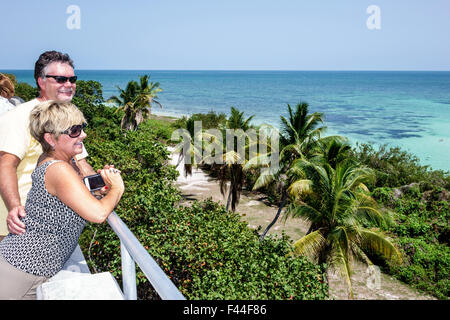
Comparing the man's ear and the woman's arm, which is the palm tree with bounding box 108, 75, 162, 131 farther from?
the woman's arm

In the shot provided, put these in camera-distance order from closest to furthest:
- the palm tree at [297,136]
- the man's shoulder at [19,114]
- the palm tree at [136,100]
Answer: the man's shoulder at [19,114] < the palm tree at [297,136] < the palm tree at [136,100]

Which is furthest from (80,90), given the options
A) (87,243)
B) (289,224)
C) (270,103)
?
(270,103)

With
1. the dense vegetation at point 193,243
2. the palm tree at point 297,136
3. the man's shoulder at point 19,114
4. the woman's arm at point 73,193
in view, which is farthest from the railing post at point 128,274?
the palm tree at point 297,136

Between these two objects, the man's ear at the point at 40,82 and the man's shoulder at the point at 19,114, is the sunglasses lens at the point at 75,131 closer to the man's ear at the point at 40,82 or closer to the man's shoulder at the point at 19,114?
the man's shoulder at the point at 19,114

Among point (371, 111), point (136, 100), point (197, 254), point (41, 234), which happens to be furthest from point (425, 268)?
point (371, 111)

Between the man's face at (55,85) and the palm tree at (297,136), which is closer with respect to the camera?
the man's face at (55,85)

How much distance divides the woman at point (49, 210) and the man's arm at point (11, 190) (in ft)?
0.28

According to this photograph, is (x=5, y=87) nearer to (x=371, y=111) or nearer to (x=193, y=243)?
(x=193, y=243)

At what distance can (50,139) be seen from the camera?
2566 millimetres

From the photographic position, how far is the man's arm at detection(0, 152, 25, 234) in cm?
255

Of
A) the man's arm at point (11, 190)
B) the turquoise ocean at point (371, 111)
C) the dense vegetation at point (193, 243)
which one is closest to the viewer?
the man's arm at point (11, 190)

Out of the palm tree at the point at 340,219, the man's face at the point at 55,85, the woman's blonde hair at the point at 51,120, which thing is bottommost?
the palm tree at the point at 340,219

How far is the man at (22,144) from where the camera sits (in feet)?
9.16

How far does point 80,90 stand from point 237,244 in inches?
1649
